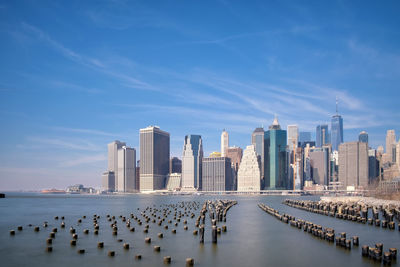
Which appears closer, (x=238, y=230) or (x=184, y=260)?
(x=184, y=260)

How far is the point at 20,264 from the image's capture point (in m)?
43.7

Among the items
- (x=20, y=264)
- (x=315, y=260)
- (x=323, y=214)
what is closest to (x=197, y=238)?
(x=315, y=260)

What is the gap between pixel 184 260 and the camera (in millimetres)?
44562

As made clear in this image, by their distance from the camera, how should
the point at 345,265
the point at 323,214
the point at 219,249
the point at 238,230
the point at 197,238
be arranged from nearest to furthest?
the point at 345,265 < the point at 219,249 < the point at 197,238 < the point at 238,230 < the point at 323,214

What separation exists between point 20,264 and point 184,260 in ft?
56.9

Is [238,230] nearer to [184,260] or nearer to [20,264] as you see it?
[184,260]

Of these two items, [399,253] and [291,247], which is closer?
[399,253]

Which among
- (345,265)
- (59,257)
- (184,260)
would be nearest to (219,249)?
(184,260)

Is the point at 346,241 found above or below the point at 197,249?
above

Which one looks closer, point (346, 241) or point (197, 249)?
point (197, 249)

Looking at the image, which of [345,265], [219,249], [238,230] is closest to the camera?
[345,265]

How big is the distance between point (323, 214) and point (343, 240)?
57.2 meters

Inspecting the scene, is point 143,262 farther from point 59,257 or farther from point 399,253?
point 399,253

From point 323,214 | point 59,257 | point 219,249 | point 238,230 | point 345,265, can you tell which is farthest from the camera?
point 323,214
